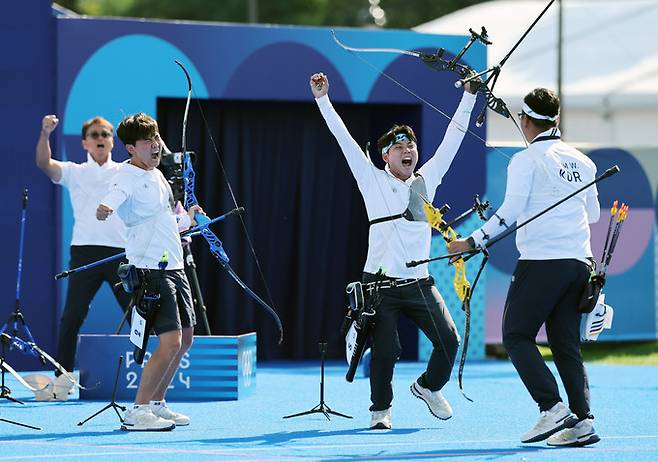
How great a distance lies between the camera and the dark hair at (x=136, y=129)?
7.47 m

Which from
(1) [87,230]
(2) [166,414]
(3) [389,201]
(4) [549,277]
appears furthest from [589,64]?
(4) [549,277]

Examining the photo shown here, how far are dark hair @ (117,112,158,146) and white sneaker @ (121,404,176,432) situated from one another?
4.86 ft

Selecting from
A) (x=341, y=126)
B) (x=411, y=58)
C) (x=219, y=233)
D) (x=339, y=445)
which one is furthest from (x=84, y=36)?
(x=339, y=445)

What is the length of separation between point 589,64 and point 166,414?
17.4 m

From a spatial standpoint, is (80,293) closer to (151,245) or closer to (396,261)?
(151,245)

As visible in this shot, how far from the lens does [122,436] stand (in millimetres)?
7148

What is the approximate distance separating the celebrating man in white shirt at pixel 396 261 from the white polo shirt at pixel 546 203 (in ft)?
2.72

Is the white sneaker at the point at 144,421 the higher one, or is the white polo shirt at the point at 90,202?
the white polo shirt at the point at 90,202

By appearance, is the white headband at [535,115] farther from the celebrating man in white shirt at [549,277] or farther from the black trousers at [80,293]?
the black trousers at [80,293]

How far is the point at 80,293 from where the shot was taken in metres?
9.56

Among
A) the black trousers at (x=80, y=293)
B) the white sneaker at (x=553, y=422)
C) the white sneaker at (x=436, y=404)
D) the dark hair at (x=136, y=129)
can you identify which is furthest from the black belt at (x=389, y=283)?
the black trousers at (x=80, y=293)

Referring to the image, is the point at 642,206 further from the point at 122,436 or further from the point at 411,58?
the point at 122,436

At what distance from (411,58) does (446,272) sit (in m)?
1.97

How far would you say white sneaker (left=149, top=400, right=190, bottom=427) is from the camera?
7.57 meters
